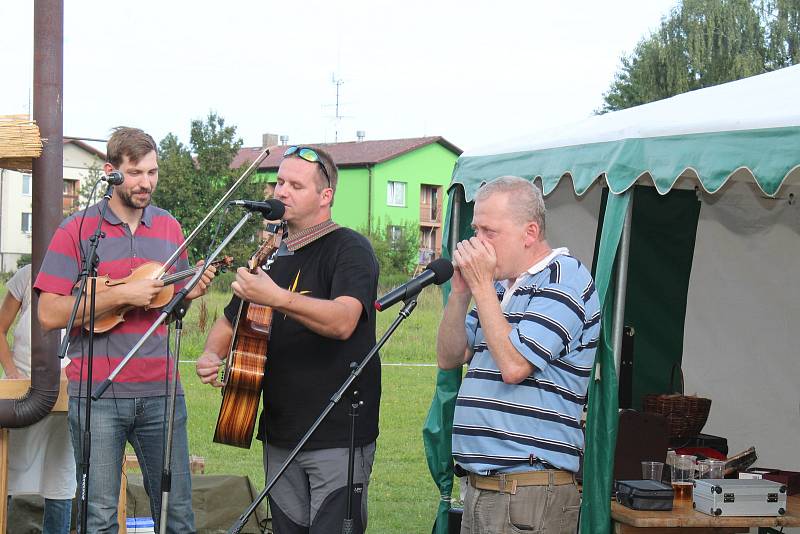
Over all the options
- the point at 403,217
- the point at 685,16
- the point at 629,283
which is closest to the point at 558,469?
the point at 629,283

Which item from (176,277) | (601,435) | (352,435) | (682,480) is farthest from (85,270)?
(682,480)

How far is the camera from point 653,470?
170 inches

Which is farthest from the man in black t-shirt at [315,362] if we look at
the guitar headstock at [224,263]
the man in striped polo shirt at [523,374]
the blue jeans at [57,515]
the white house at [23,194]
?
the white house at [23,194]

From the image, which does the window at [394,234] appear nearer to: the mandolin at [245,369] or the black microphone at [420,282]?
the mandolin at [245,369]

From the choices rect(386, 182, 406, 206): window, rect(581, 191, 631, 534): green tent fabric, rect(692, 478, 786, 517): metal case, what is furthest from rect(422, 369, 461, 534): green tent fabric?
rect(386, 182, 406, 206): window

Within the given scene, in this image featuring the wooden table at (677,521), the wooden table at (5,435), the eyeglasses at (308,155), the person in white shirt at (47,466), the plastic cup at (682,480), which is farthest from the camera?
the person in white shirt at (47,466)

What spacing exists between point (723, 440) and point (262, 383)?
9.16ft

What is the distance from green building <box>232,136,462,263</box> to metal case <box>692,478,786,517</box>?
123 feet

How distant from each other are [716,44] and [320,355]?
30.0 metres

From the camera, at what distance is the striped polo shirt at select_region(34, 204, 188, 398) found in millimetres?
3961

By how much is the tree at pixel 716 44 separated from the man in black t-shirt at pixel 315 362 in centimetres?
2824

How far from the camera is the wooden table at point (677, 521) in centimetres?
380

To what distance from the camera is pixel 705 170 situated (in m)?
3.85

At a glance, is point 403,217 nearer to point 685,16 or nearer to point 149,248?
point 685,16
